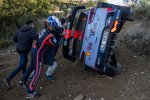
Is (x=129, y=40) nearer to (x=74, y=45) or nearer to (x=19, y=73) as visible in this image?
(x=74, y=45)

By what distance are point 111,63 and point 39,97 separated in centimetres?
205

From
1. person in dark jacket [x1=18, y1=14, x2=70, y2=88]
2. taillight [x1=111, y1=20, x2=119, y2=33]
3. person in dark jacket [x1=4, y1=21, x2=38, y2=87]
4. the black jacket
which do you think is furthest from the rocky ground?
taillight [x1=111, y1=20, x2=119, y2=33]

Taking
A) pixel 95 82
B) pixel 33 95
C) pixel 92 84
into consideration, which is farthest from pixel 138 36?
pixel 33 95

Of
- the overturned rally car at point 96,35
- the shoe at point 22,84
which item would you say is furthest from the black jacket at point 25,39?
the overturned rally car at point 96,35

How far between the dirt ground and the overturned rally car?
0.27 metres

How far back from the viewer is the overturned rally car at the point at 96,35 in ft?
27.3

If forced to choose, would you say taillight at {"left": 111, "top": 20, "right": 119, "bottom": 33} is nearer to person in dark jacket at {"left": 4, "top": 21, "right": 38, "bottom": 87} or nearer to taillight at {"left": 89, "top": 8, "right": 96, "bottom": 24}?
taillight at {"left": 89, "top": 8, "right": 96, "bottom": 24}

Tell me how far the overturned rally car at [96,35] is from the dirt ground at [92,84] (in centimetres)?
27

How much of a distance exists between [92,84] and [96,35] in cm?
118

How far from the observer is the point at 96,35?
334 inches

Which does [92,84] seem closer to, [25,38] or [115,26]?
[115,26]

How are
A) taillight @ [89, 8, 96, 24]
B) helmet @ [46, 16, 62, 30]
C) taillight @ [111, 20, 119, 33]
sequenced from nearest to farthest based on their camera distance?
helmet @ [46, 16, 62, 30], taillight @ [111, 20, 119, 33], taillight @ [89, 8, 96, 24]

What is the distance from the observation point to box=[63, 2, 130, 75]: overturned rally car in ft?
27.3

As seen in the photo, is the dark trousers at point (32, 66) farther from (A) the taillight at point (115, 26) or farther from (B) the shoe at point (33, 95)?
(A) the taillight at point (115, 26)
